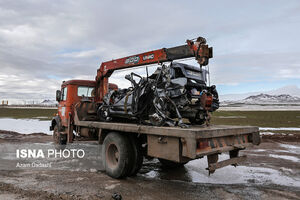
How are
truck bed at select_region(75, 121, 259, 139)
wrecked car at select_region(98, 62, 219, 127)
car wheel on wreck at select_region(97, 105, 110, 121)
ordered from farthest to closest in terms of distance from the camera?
car wheel on wreck at select_region(97, 105, 110, 121) < wrecked car at select_region(98, 62, 219, 127) < truck bed at select_region(75, 121, 259, 139)

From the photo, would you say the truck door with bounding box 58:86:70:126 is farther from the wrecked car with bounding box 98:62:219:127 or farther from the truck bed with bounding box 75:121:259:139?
the truck bed with bounding box 75:121:259:139

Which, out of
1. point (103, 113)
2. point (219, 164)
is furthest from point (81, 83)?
point (219, 164)

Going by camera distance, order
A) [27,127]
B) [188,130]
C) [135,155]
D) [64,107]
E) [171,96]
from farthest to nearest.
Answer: [27,127] < [64,107] < [135,155] < [171,96] < [188,130]

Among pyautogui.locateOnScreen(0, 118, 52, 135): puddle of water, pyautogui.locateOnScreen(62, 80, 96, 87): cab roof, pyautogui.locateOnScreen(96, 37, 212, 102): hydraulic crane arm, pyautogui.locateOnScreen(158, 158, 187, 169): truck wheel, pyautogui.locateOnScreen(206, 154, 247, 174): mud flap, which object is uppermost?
pyautogui.locateOnScreen(96, 37, 212, 102): hydraulic crane arm

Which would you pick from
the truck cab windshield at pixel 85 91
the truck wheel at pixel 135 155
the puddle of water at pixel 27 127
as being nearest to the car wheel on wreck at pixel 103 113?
the truck cab windshield at pixel 85 91

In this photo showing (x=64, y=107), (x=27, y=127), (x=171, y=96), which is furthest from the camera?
(x=27, y=127)

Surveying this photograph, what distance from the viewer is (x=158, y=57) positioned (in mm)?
6055

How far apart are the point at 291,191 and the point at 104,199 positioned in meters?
3.64

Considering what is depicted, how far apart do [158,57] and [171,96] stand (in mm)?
1404

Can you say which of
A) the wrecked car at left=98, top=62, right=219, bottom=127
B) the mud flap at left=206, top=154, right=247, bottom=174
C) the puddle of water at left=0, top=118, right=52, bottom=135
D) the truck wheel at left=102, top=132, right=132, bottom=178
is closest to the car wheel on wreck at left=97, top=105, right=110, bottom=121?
the wrecked car at left=98, top=62, right=219, bottom=127

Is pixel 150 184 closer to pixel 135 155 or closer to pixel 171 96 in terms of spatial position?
pixel 135 155

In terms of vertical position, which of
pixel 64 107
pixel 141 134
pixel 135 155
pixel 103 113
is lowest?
pixel 135 155

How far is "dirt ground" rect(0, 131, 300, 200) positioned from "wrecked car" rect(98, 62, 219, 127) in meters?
1.37

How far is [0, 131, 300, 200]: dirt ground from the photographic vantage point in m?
4.39
